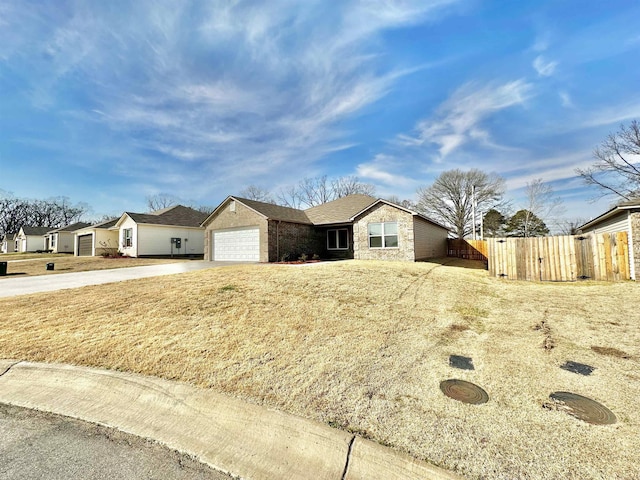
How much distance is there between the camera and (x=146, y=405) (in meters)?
2.85

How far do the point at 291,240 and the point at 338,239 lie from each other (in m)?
3.63

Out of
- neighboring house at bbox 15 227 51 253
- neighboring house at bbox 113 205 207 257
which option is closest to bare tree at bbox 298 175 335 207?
neighboring house at bbox 113 205 207 257

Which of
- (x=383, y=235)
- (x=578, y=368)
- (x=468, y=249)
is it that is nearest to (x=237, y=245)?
(x=383, y=235)

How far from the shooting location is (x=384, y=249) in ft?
53.3

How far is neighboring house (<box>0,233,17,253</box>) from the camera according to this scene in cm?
4967

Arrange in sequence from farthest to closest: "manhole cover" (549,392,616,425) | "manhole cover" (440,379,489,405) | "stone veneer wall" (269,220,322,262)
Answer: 1. "stone veneer wall" (269,220,322,262)
2. "manhole cover" (440,379,489,405)
3. "manhole cover" (549,392,616,425)

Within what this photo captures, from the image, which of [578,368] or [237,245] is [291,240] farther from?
[578,368]

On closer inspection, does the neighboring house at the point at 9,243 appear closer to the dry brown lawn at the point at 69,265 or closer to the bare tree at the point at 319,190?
the dry brown lawn at the point at 69,265

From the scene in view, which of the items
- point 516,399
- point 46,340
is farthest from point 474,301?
point 46,340

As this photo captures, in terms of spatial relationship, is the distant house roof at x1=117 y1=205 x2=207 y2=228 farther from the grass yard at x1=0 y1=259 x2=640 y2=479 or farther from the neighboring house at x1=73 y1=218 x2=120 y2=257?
the grass yard at x1=0 y1=259 x2=640 y2=479

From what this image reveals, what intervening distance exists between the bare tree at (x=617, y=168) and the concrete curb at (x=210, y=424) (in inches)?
1151

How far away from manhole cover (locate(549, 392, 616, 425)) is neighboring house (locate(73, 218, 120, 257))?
104 feet

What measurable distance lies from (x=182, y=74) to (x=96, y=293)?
29.5ft

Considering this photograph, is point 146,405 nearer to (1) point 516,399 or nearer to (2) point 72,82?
(1) point 516,399
